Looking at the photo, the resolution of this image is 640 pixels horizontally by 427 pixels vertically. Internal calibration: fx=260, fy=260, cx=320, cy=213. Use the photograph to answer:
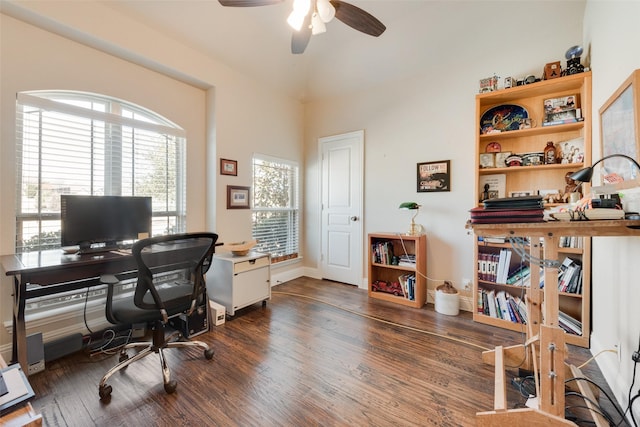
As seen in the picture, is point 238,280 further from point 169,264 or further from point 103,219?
point 103,219

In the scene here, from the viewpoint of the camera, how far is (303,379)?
5.75ft

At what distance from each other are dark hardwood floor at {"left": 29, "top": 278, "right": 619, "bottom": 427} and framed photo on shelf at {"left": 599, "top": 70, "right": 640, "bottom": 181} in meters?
1.42

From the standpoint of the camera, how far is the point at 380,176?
11.7ft

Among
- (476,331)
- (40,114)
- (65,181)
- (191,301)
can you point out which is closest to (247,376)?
(191,301)

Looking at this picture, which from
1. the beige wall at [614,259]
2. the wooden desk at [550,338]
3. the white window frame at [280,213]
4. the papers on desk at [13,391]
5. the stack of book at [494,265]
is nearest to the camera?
the papers on desk at [13,391]

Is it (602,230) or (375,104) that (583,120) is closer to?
(602,230)

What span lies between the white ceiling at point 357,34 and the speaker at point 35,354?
8.83 ft

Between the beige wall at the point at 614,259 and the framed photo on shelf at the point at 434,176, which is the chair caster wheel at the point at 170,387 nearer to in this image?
the beige wall at the point at 614,259

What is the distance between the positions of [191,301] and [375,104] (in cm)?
321

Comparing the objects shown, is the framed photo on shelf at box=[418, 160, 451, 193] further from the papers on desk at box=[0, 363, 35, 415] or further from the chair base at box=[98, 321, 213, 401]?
the papers on desk at box=[0, 363, 35, 415]

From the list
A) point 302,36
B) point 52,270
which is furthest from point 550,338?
point 52,270

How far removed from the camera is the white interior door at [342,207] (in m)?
3.74

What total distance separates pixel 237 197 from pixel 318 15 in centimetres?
218

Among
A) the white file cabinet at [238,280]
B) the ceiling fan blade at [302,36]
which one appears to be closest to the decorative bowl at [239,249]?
the white file cabinet at [238,280]
